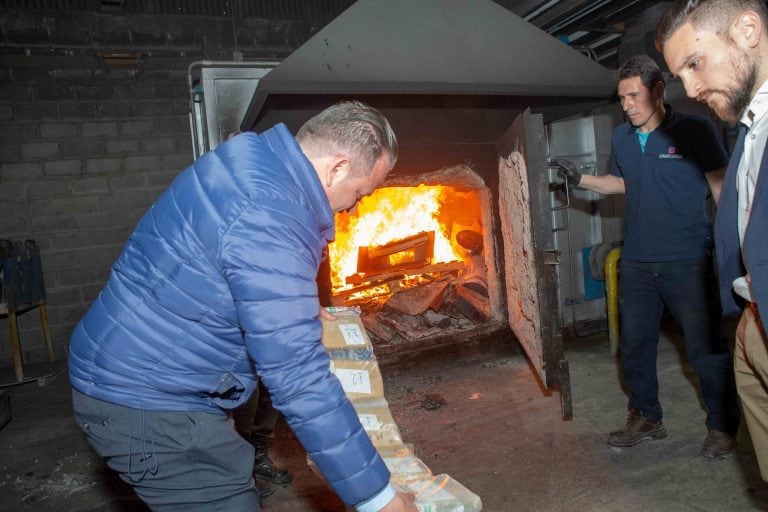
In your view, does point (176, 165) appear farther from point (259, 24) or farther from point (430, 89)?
point (430, 89)

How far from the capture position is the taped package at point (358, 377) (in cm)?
190

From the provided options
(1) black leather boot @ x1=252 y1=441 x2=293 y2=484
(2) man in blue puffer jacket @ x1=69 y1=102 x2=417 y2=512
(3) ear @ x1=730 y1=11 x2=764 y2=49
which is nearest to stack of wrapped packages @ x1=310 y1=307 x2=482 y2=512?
(2) man in blue puffer jacket @ x1=69 y1=102 x2=417 y2=512

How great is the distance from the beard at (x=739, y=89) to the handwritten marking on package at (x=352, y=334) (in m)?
1.50

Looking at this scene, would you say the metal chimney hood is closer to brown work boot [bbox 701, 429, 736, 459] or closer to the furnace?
the furnace

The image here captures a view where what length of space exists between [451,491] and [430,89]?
2.13m

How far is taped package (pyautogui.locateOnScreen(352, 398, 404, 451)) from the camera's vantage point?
1.79 metres

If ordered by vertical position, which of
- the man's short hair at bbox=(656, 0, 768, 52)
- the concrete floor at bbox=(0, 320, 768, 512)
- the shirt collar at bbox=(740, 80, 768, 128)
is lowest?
the concrete floor at bbox=(0, 320, 768, 512)

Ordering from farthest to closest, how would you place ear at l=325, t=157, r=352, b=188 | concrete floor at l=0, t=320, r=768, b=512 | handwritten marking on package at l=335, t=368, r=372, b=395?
concrete floor at l=0, t=320, r=768, b=512, handwritten marking on package at l=335, t=368, r=372, b=395, ear at l=325, t=157, r=352, b=188

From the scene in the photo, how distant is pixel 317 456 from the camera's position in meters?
1.29

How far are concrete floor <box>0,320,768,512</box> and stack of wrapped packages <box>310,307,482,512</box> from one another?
1035 mm

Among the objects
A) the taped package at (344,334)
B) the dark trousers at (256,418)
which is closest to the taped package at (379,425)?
the taped package at (344,334)

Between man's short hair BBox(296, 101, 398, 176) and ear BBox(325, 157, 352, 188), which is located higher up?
man's short hair BBox(296, 101, 398, 176)

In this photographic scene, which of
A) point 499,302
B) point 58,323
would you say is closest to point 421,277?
point 499,302

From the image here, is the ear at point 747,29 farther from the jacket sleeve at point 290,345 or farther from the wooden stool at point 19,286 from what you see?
the wooden stool at point 19,286
